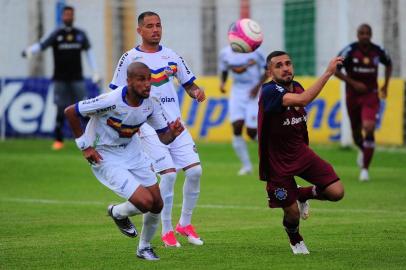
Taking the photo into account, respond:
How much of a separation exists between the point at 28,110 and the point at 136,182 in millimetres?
15891

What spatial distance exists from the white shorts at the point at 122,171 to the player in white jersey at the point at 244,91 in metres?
9.11

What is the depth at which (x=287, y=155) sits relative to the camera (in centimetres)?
1020

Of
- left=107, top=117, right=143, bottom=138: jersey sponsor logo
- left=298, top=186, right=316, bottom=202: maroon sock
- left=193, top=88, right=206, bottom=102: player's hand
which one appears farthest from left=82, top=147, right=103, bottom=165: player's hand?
left=298, top=186, right=316, bottom=202: maroon sock

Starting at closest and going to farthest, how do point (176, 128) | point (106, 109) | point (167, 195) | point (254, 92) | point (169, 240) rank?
1. point (106, 109)
2. point (176, 128)
3. point (169, 240)
4. point (167, 195)
5. point (254, 92)

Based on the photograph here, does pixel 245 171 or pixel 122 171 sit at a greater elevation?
pixel 122 171

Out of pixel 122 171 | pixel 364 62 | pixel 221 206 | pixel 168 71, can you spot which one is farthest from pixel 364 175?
pixel 122 171

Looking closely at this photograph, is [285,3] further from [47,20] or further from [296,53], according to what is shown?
[47,20]

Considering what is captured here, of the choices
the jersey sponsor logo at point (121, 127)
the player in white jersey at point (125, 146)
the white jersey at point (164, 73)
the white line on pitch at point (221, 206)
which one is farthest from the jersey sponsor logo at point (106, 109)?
the white line on pitch at point (221, 206)

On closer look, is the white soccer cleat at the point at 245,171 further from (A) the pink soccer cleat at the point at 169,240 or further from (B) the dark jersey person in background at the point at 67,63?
(A) the pink soccer cleat at the point at 169,240

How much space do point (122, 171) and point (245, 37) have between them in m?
2.91

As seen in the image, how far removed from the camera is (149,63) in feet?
36.1

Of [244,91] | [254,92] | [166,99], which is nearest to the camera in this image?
[166,99]

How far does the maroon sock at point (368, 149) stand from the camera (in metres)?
17.7

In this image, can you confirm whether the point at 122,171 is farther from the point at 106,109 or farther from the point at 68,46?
the point at 68,46
